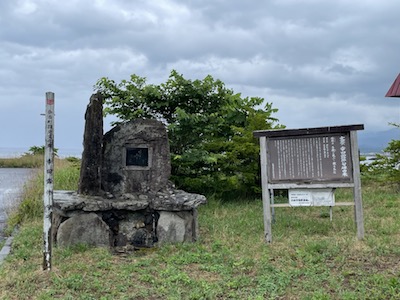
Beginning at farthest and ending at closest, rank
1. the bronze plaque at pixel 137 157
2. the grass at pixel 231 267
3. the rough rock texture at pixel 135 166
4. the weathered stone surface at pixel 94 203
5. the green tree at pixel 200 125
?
the green tree at pixel 200 125 → the bronze plaque at pixel 137 157 → the rough rock texture at pixel 135 166 → the weathered stone surface at pixel 94 203 → the grass at pixel 231 267

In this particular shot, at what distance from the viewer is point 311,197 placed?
6.15 m

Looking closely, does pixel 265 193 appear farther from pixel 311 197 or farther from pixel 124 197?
pixel 124 197

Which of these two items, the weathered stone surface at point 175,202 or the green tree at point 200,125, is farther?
the green tree at point 200,125

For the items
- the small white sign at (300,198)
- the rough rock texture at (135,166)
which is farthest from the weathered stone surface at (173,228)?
the small white sign at (300,198)

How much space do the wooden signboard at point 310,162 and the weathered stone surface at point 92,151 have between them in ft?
7.47

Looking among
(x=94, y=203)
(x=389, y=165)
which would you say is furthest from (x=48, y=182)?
(x=389, y=165)

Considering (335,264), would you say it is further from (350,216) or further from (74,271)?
(350,216)

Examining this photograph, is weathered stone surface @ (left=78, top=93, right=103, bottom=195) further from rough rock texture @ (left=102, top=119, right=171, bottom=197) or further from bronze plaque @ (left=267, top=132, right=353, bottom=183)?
bronze plaque @ (left=267, top=132, right=353, bottom=183)

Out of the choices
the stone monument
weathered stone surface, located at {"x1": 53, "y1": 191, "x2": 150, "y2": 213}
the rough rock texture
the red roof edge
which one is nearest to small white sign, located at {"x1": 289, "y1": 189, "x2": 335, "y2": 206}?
the stone monument

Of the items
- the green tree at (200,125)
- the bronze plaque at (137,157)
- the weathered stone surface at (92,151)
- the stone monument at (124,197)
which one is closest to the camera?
the stone monument at (124,197)

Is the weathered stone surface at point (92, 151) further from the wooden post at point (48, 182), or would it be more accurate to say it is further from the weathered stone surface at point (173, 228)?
the wooden post at point (48, 182)

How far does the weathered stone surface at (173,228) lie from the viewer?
599 centimetres

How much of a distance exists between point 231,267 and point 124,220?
73.1 inches

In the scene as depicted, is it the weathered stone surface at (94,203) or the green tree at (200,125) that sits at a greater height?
the green tree at (200,125)
